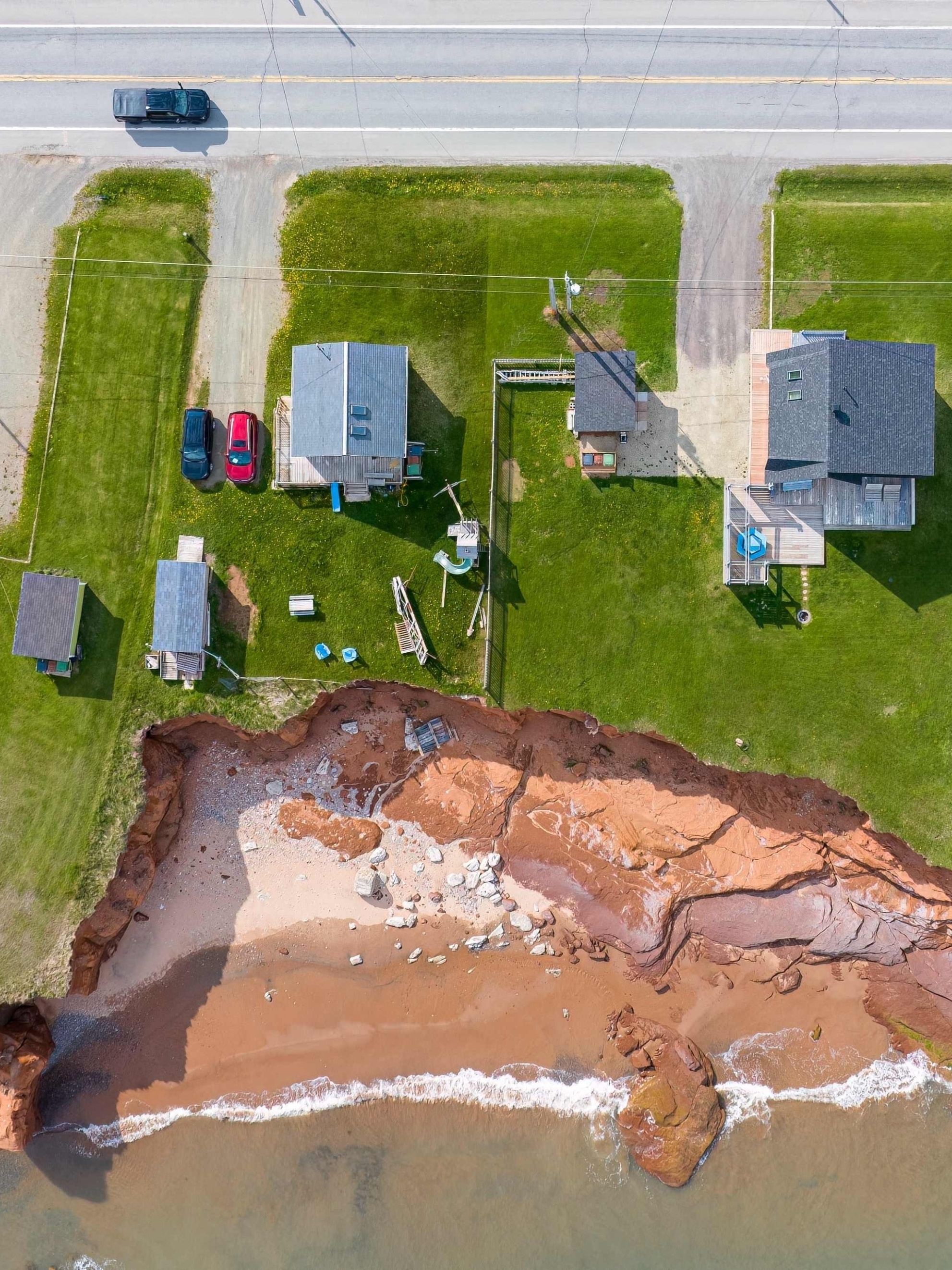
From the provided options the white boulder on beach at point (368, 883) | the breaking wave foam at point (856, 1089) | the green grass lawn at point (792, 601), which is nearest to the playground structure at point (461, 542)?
the green grass lawn at point (792, 601)

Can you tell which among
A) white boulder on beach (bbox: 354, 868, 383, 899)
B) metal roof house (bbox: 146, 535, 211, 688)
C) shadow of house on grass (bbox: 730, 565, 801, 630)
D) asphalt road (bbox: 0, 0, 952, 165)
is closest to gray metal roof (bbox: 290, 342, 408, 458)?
metal roof house (bbox: 146, 535, 211, 688)

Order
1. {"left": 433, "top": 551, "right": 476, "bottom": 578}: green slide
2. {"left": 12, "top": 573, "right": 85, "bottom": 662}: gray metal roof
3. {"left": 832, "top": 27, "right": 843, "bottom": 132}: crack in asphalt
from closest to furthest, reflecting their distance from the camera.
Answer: {"left": 12, "top": 573, "right": 85, "bottom": 662}: gray metal roof, {"left": 433, "top": 551, "right": 476, "bottom": 578}: green slide, {"left": 832, "top": 27, "right": 843, "bottom": 132}: crack in asphalt

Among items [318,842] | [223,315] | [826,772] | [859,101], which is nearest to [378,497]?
[223,315]

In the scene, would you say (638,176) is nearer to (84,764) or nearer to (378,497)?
(378,497)

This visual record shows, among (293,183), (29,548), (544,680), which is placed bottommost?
(544,680)

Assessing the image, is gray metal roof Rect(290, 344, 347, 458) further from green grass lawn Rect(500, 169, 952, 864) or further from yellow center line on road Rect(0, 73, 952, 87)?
yellow center line on road Rect(0, 73, 952, 87)

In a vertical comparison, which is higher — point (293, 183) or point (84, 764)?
point (293, 183)
